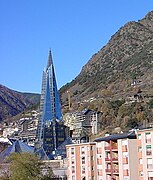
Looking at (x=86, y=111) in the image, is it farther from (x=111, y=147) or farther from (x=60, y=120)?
(x=111, y=147)

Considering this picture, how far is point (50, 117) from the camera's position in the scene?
533 ft

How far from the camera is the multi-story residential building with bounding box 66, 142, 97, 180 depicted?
5659 cm

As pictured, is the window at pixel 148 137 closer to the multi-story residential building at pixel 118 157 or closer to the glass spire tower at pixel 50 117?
the multi-story residential building at pixel 118 157

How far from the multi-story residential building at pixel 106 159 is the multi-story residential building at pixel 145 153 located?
73 cm

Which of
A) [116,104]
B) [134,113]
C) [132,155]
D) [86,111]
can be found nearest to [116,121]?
[134,113]

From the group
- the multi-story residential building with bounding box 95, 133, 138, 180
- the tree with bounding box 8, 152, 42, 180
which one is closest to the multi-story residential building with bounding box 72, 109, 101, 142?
the tree with bounding box 8, 152, 42, 180

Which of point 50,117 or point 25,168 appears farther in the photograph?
point 50,117

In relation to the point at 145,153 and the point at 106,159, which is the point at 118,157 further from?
the point at 145,153

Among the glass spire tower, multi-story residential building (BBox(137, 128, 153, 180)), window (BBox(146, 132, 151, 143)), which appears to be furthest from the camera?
the glass spire tower

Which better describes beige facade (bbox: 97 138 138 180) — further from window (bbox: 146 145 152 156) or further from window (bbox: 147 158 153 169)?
window (bbox: 146 145 152 156)

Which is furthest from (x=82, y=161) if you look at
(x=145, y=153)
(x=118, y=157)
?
(x=145, y=153)

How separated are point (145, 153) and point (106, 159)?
8.33 meters

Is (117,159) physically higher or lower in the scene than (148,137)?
lower

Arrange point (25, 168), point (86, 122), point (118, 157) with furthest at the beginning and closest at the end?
1. point (86, 122)
2. point (25, 168)
3. point (118, 157)
